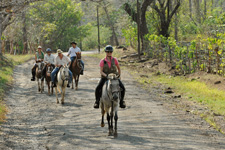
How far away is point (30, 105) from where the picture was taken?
14547 mm

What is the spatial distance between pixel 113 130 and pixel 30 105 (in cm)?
631

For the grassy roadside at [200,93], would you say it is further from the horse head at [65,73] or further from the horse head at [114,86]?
the horse head at [65,73]

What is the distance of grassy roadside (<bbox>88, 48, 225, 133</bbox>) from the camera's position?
452 inches

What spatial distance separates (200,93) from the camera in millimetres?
15516

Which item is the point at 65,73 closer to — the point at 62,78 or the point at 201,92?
the point at 62,78

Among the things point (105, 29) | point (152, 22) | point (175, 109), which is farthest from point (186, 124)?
point (105, 29)

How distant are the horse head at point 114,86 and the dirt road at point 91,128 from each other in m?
1.19

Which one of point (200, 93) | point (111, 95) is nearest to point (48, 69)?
point (200, 93)

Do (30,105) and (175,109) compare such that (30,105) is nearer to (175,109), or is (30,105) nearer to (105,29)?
(175,109)

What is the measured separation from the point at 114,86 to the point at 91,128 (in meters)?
2.10

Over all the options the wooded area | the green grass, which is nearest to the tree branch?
the wooded area

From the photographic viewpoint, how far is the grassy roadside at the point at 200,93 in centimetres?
1149

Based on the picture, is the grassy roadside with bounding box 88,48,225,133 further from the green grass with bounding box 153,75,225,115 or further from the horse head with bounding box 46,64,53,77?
the horse head with bounding box 46,64,53,77

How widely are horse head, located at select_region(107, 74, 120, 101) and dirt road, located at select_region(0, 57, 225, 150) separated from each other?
1193 millimetres
